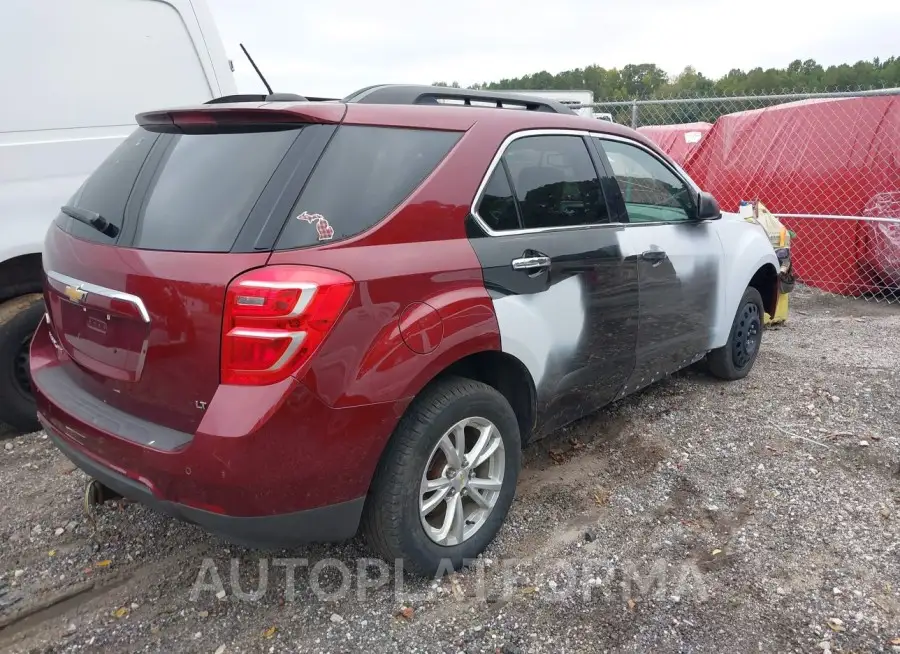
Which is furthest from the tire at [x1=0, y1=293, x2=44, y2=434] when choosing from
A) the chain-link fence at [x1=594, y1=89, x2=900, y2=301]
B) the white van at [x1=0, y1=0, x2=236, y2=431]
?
the chain-link fence at [x1=594, y1=89, x2=900, y2=301]

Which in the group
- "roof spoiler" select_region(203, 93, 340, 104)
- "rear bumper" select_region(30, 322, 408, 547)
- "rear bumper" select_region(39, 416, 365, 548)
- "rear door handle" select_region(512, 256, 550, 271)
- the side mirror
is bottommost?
"rear bumper" select_region(39, 416, 365, 548)

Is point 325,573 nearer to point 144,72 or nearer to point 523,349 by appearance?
point 523,349

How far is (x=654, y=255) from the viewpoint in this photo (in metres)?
3.43

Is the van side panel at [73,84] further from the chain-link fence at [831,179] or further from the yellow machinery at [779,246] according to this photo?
the chain-link fence at [831,179]

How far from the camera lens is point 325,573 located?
8.82 ft

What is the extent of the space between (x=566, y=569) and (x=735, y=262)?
248cm

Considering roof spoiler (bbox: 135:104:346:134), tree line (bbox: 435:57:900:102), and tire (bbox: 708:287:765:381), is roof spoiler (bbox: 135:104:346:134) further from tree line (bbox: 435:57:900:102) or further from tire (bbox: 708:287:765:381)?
tree line (bbox: 435:57:900:102)

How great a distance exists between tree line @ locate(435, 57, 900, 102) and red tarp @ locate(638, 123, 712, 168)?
3.32 meters

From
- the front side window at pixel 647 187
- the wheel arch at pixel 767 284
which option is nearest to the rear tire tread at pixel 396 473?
the front side window at pixel 647 187

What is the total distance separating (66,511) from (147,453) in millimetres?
1370

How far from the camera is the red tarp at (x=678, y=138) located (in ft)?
33.8

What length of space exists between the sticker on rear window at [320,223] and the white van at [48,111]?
2413 millimetres

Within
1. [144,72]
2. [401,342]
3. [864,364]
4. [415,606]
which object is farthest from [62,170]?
[864,364]

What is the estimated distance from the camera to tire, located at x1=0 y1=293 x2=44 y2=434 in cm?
371
